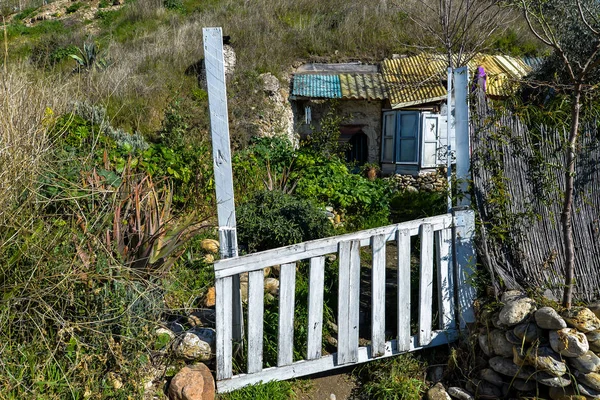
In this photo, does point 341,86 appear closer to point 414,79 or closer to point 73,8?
point 414,79

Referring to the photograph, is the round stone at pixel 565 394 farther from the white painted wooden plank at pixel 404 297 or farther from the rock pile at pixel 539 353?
the white painted wooden plank at pixel 404 297

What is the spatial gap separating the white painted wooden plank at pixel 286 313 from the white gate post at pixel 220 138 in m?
0.33

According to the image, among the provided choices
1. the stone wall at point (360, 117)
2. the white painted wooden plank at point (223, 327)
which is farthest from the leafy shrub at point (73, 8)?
the white painted wooden plank at point (223, 327)

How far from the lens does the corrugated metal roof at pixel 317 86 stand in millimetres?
10984

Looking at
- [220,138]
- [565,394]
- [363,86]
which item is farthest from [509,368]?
[363,86]

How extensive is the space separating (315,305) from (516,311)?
1369mm

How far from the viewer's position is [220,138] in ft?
10.6

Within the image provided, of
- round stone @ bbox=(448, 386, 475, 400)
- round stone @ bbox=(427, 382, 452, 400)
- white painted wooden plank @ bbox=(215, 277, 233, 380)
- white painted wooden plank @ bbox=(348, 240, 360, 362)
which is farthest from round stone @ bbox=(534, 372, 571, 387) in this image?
white painted wooden plank @ bbox=(215, 277, 233, 380)

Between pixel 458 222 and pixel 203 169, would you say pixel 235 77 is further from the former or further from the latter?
pixel 458 222

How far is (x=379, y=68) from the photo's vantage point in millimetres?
12359

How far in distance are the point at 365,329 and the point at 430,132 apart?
24.3 feet

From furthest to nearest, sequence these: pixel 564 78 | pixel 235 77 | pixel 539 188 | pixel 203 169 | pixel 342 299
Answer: pixel 235 77, pixel 564 78, pixel 203 169, pixel 539 188, pixel 342 299

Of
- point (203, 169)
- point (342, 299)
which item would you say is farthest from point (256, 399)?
point (203, 169)

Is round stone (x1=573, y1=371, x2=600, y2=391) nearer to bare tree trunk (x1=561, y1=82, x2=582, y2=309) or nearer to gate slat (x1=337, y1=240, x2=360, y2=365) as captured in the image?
bare tree trunk (x1=561, y1=82, x2=582, y2=309)
